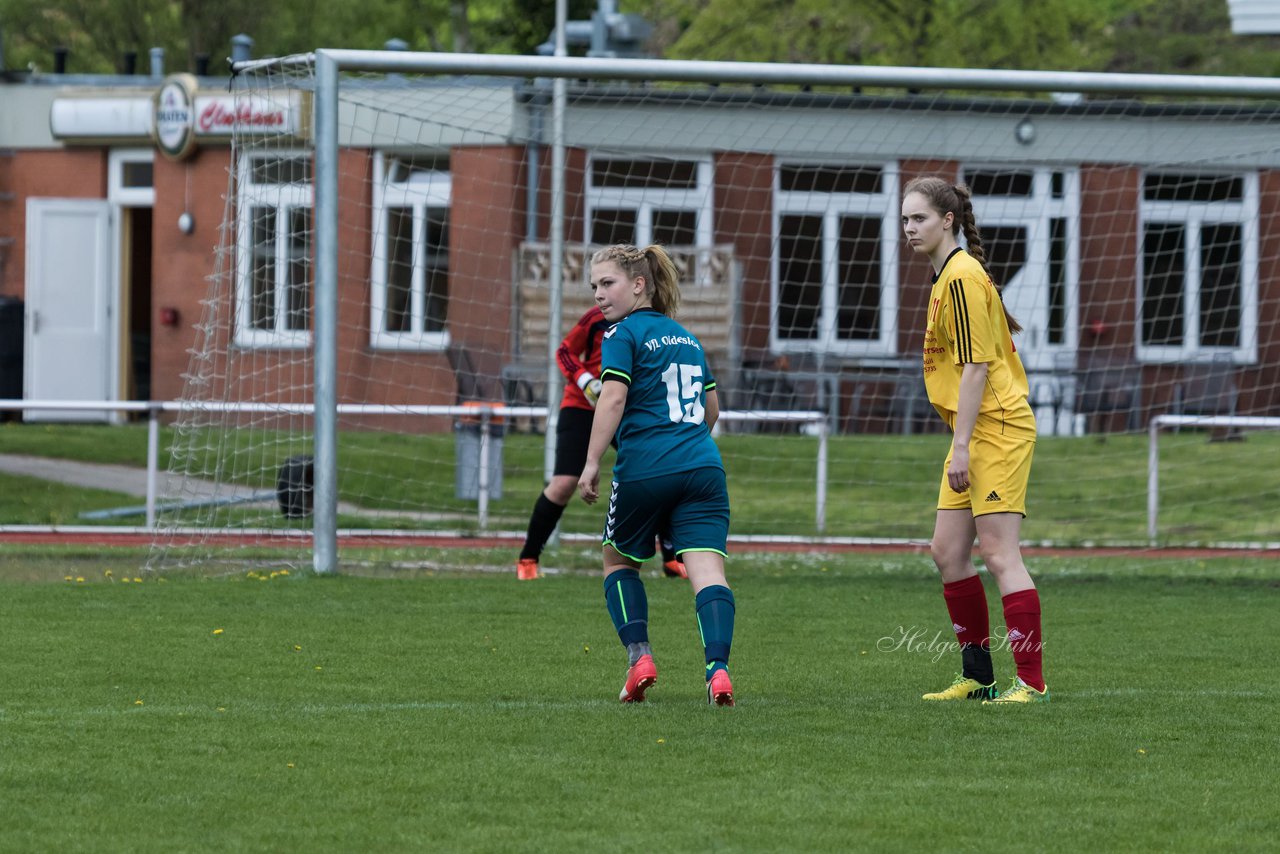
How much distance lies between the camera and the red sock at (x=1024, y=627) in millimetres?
6578

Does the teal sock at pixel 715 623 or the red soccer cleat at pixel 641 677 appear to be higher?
the teal sock at pixel 715 623

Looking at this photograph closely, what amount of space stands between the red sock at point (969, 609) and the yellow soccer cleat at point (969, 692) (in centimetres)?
15

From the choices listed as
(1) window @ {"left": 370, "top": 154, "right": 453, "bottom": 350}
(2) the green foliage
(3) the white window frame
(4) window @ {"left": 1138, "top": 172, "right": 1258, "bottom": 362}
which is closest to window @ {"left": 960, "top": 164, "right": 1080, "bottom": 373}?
(4) window @ {"left": 1138, "top": 172, "right": 1258, "bottom": 362}

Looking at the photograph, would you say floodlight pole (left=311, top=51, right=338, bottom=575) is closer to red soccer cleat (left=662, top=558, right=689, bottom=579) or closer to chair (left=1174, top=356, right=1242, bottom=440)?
red soccer cleat (left=662, top=558, right=689, bottom=579)

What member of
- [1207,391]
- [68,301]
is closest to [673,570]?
[1207,391]

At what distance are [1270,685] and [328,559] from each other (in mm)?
5884

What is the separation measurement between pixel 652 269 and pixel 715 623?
128 cm

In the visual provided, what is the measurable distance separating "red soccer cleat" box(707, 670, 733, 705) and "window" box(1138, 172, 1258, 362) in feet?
36.8

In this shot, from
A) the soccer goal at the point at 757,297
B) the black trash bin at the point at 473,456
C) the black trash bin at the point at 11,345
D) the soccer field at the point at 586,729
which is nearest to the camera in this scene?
the soccer field at the point at 586,729

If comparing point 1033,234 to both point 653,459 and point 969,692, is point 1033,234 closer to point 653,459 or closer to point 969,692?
point 969,692

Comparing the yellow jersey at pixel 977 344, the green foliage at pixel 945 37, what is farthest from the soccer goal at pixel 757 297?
the green foliage at pixel 945 37

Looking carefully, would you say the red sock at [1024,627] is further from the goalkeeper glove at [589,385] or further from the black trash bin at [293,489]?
the black trash bin at [293,489]

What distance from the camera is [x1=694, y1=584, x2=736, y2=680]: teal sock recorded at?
6.33 meters

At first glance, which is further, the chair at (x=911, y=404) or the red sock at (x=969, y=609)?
the chair at (x=911, y=404)
